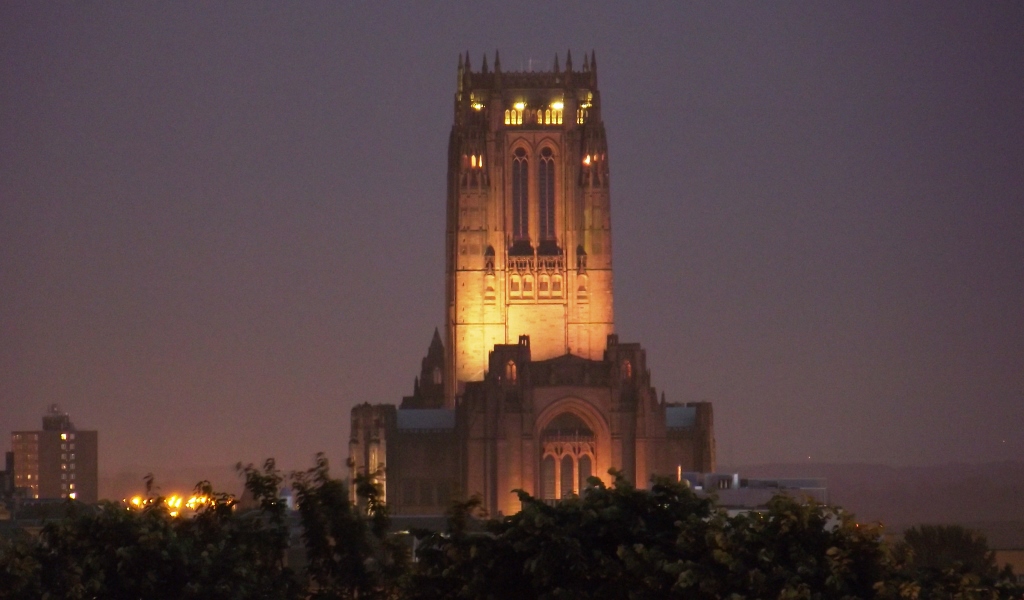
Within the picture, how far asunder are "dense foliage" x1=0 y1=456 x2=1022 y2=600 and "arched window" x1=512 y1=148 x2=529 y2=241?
11255 cm

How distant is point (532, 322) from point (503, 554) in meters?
124

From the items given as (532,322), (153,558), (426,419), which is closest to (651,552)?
(153,558)

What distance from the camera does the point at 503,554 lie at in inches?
1918

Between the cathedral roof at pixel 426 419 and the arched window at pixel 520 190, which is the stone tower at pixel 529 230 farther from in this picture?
the cathedral roof at pixel 426 419

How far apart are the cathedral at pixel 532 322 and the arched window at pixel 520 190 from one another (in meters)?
0.10

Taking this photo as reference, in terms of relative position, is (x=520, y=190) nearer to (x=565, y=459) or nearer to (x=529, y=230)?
(x=529, y=230)

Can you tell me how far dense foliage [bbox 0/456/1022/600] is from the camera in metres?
45.2

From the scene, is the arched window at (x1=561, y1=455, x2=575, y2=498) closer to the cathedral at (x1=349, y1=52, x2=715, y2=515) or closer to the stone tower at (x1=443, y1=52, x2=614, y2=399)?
the cathedral at (x1=349, y1=52, x2=715, y2=515)

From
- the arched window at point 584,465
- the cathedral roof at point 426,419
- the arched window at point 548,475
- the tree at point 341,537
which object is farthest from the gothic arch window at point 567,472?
the tree at point 341,537

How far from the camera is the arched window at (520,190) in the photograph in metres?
173

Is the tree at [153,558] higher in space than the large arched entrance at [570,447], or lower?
lower

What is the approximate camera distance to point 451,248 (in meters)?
175

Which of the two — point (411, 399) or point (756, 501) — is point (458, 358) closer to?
point (411, 399)

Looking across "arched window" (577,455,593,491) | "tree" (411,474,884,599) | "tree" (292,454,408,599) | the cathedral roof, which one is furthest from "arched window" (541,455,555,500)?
"tree" (411,474,884,599)
